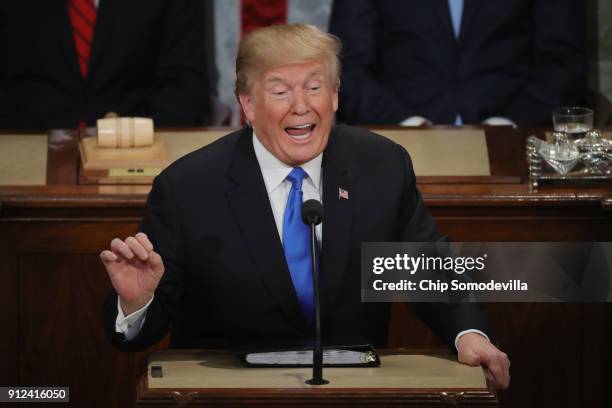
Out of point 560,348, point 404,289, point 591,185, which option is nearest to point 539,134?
point 591,185

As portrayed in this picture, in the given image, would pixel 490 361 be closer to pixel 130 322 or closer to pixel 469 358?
pixel 469 358

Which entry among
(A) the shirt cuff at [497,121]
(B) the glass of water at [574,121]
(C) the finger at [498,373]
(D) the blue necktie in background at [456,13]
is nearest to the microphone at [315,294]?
(C) the finger at [498,373]

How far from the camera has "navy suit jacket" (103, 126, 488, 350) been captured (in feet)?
8.43

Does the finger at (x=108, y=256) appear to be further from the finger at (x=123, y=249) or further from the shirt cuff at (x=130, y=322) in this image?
the shirt cuff at (x=130, y=322)

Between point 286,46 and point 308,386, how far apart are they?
2.42ft

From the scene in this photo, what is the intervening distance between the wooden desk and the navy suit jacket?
65cm

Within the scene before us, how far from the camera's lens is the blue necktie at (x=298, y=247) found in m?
2.58

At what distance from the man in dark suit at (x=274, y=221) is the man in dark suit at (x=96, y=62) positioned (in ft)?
6.12

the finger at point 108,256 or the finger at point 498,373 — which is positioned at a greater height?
the finger at point 108,256

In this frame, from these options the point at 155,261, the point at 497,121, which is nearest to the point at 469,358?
the point at 155,261

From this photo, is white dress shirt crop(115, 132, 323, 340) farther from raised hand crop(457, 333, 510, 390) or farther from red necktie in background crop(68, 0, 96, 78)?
red necktie in background crop(68, 0, 96, 78)

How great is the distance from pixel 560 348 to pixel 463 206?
46cm

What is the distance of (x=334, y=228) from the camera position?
2619 mm

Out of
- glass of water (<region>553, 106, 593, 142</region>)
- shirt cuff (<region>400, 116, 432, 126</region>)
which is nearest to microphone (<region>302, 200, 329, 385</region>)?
glass of water (<region>553, 106, 593, 142</region>)
